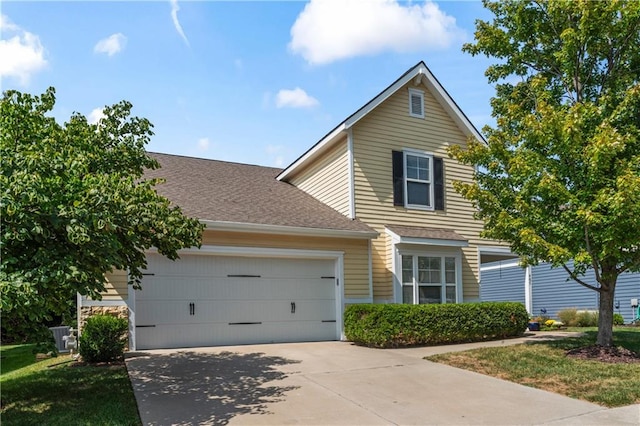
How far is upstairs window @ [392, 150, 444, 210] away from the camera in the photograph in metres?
14.7

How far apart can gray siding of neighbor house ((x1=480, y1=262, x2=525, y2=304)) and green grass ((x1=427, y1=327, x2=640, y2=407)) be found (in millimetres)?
12491

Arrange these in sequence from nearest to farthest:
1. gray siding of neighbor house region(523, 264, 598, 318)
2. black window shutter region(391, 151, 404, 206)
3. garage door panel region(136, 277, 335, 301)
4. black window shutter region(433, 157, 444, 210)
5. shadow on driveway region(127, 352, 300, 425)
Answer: shadow on driveway region(127, 352, 300, 425), garage door panel region(136, 277, 335, 301), black window shutter region(391, 151, 404, 206), black window shutter region(433, 157, 444, 210), gray siding of neighbor house region(523, 264, 598, 318)

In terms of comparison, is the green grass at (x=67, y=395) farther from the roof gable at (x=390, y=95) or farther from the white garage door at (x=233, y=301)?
the roof gable at (x=390, y=95)

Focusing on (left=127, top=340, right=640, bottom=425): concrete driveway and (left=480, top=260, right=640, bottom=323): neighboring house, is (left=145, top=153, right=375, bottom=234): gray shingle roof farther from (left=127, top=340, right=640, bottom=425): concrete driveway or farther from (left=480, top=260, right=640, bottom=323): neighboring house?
(left=480, top=260, right=640, bottom=323): neighboring house

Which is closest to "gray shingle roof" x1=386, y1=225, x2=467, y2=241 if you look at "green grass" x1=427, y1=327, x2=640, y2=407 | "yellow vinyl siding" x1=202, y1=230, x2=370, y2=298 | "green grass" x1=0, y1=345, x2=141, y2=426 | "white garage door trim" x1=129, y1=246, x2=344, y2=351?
"yellow vinyl siding" x1=202, y1=230, x2=370, y2=298

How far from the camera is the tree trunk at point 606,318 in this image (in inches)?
397

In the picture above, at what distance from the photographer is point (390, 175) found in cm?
1456

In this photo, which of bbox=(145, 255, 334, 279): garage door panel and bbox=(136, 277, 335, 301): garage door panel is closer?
bbox=(136, 277, 335, 301): garage door panel

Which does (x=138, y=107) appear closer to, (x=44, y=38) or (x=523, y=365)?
(x=44, y=38)

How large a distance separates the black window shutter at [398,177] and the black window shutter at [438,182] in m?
1.20

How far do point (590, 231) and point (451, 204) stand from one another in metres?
6.35

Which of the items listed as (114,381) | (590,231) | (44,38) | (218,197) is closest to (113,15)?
(44,38)

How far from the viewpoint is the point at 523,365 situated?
9.05 m

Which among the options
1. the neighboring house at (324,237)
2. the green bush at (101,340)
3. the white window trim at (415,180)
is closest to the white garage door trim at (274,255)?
the neighboring house at (324,237)
